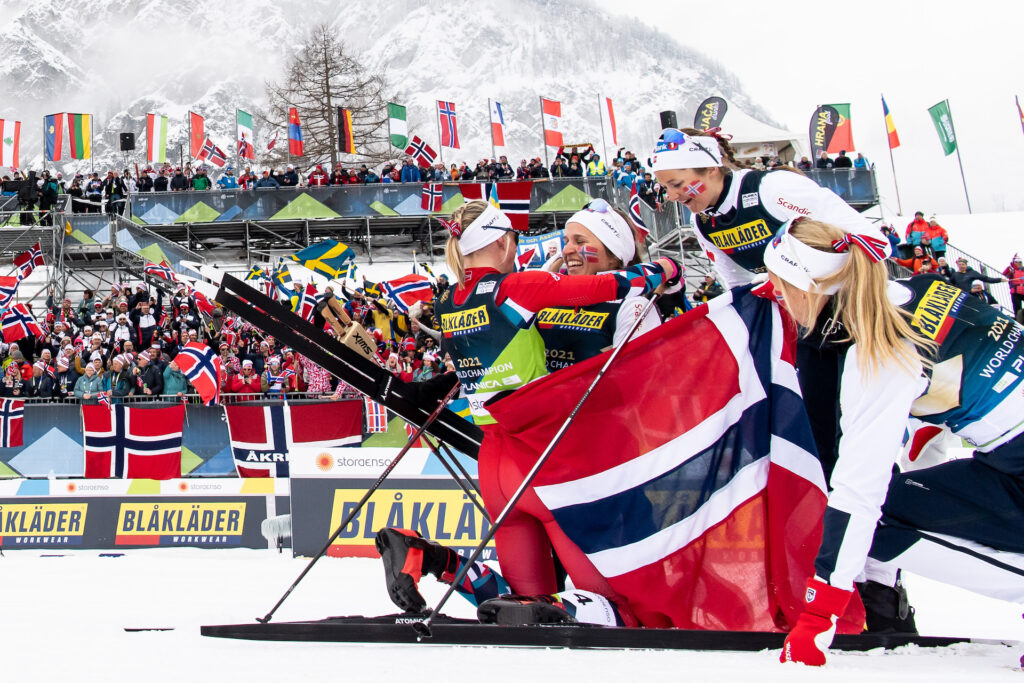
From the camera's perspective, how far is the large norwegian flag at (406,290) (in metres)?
13.3

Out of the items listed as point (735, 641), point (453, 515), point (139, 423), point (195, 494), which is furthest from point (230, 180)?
point (735, 641)

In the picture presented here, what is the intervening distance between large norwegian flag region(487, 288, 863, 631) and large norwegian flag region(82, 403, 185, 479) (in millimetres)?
9030

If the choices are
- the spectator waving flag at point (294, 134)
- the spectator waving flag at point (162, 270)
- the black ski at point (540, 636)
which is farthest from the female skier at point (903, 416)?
the spectator waving flag at point (294, 134)

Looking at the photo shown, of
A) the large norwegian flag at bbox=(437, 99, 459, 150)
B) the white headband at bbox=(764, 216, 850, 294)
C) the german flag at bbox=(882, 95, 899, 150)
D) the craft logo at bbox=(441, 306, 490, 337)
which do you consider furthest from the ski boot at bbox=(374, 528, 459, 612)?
the german flag at bbox=(882, 95, 899, 150)

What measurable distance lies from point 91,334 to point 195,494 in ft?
22.6

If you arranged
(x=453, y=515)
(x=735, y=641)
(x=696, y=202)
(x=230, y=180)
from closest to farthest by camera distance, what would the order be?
(x=735, y=641) → (x=696, y=202) → (x=453, y=515) → (x=230, y=180)

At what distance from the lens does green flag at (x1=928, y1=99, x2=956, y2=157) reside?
32594 millimetres

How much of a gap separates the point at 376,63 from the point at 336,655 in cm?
10563

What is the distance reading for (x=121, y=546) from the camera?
1000 cm

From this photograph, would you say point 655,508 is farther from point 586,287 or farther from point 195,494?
point 195,494

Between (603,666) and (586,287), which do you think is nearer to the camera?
(603,666)

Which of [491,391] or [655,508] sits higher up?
[491,391]

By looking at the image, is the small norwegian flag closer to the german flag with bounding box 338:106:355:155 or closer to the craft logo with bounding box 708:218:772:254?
the craft logo with bounding box 708:218:772:254

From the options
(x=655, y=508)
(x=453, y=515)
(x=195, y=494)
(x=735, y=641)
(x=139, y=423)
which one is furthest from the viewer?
(x=139, y=423)
